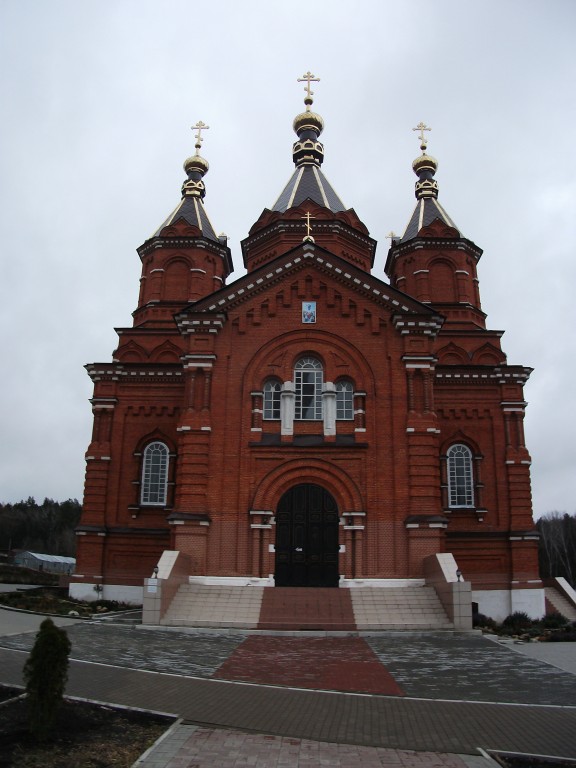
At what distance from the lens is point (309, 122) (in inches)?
1237

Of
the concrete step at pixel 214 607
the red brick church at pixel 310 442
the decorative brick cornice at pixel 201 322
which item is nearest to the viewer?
the concrete step at pixel 214 607

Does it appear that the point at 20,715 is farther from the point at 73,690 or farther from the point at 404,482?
the point at 404,482

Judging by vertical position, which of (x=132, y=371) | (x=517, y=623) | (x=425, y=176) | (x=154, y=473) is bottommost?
(x=517, y=623)

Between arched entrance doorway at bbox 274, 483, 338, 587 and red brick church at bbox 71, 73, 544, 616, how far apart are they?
0.04 metres

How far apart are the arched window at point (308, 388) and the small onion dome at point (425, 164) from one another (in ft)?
46.4

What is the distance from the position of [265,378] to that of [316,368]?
5.30ft

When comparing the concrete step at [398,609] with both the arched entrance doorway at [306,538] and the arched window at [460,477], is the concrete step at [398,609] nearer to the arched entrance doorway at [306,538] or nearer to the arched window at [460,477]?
the arched entrance doorway at [306,538]

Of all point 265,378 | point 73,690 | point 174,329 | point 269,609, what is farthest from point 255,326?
point 73,690

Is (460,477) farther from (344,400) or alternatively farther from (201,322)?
(201,322)

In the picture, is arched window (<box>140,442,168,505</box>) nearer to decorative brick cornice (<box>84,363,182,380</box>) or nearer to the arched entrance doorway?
decorative brick cornice (<box>84,363,182,380</box>)

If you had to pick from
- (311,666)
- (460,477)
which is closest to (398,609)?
(311,666)

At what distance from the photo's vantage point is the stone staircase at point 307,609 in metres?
16.2

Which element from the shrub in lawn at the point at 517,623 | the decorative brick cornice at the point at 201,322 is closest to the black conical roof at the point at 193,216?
the decorative brick cornice at the point at 201,322

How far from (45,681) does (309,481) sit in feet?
45.4
